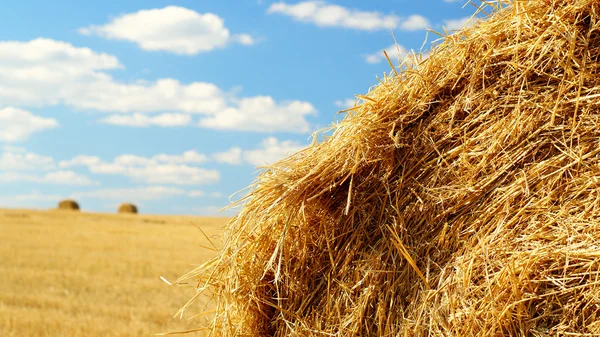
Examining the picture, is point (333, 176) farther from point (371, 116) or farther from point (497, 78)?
point (497, 78)

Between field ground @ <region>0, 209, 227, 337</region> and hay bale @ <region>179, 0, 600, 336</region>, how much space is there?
1.92ft

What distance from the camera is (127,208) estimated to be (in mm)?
37562

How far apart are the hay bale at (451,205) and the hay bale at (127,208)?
36.0 metres

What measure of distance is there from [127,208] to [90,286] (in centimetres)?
2930

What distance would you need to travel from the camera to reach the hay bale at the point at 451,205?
247cm

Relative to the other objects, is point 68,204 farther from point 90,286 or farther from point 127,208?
point 90,286

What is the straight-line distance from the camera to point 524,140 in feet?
8.81

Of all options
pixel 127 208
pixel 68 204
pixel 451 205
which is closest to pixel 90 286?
pixel 451 205

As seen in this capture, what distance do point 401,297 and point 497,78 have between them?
1108 mm

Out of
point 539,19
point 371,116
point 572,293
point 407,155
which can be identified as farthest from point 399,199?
point 539,19

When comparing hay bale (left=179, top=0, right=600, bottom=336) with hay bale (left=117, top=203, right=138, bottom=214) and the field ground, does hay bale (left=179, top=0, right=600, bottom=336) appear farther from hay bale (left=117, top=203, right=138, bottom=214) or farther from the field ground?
hay bale (left=117, top=203, right=138, bottom=214)

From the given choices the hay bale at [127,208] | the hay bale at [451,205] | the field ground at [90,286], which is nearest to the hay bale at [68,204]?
the hay bale at [127,208]

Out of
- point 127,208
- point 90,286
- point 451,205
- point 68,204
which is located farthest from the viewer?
point 127,208

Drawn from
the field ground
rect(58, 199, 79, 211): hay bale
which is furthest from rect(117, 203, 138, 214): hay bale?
→ the field ground
